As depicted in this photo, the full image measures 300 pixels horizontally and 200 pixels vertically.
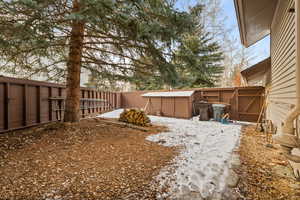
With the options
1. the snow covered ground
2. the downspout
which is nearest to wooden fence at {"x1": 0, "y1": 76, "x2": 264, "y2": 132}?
the snow covered ground

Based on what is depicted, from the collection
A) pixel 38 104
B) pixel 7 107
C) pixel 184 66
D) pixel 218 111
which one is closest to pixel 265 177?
pixel 184 66

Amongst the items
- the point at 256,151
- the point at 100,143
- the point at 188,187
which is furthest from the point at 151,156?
the point at 256,151

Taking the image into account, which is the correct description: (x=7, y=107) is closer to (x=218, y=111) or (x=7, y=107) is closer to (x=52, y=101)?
(x=52, y=101)

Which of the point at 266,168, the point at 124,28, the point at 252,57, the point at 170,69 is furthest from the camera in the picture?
the point at 252,57

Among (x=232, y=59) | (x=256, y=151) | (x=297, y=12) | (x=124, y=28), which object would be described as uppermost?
(x=232, y=59)

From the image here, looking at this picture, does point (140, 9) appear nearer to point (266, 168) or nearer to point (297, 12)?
point (297, 12)

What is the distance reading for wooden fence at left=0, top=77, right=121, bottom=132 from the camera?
12.1 feet

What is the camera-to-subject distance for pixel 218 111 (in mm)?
7391

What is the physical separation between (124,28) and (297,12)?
9.01 feet

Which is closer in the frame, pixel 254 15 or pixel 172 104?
pixel 254 15

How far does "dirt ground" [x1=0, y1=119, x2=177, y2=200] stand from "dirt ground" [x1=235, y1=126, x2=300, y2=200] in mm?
1186

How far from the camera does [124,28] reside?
3.15 metres

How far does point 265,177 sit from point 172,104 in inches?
270

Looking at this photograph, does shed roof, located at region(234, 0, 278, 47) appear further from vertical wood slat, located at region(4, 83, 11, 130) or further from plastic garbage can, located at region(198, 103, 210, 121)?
vertical wood slat, located at region(4, 83, 11, 130)
